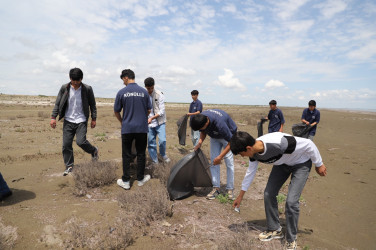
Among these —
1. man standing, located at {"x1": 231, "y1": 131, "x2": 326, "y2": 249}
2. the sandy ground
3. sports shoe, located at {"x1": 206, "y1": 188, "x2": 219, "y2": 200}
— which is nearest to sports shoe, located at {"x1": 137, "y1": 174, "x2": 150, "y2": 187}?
the sandy ground

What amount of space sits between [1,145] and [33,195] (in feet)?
18.8

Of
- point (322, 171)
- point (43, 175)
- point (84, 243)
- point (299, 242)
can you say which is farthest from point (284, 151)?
point (43, 175)

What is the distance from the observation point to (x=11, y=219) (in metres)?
3.27

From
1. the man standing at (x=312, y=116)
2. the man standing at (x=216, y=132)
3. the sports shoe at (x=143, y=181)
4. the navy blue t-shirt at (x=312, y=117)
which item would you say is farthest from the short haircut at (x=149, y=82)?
the navy blue t-shirt at (x=312, y=117)

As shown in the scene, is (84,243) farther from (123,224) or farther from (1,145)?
(1,145)

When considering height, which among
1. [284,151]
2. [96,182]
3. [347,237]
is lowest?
[347,237]

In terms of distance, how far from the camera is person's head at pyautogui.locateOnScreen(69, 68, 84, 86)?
4.66 m

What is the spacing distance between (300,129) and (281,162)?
14.3 ft

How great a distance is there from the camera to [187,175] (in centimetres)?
434

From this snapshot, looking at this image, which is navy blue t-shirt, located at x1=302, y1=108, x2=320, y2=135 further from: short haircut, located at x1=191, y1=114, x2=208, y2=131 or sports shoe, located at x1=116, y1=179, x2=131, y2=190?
sports shoe, located at x1=116, y1=179, x2=131, y2=190

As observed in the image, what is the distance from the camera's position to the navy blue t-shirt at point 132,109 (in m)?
4.26

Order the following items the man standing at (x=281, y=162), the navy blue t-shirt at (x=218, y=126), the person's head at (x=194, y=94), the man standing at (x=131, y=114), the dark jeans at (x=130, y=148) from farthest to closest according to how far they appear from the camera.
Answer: the person's head at (x=194, y=94)
the dark jeans at (x=130, y=148)
the man standing at (x=131, y=114)
the navy blue t-shirt at (x=218, y=126)
the man standing at (x=281, y=162)

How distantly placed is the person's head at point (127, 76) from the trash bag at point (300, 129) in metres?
4.81

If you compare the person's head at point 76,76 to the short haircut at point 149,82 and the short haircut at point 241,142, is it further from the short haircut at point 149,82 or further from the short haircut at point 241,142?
the short haircut at point 241,142
